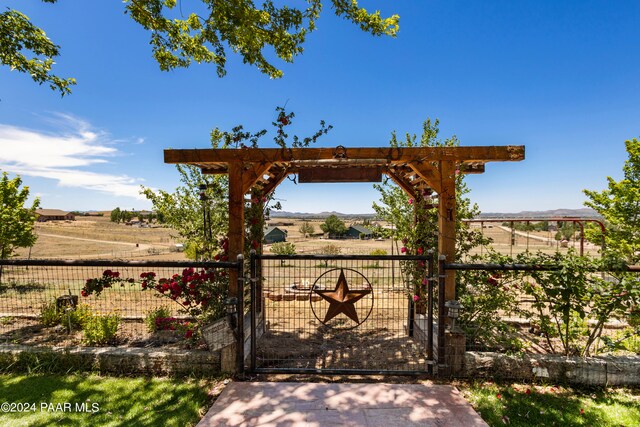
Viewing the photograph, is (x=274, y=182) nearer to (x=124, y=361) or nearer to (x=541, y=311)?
(x=124, y=361)

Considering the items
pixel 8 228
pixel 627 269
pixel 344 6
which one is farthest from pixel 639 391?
pixel 8 228

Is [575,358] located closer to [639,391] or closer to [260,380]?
[639,391]

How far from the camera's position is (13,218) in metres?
8.29

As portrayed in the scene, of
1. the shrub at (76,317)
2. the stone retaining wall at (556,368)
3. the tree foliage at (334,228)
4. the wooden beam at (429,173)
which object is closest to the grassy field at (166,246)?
the stone retaining wall at (556,368)

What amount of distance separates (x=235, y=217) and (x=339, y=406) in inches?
94.9

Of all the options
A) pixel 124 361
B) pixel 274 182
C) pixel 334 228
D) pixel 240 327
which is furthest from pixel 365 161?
pixel 334 228

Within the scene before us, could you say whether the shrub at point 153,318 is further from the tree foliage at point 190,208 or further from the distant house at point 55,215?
the distant house at point 55,215

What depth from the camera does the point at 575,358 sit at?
3467 mm

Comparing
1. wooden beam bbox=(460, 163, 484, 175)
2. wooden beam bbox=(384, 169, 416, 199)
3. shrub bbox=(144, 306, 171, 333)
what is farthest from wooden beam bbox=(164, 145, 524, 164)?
shrub bbox=(144, 306, 171, 333)

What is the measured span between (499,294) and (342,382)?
7.37 feet

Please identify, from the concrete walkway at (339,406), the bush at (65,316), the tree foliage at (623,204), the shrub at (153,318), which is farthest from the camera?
the tree foliage at (623,204)

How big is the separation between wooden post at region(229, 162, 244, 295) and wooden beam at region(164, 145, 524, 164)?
17 cm

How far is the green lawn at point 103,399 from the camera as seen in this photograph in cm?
278

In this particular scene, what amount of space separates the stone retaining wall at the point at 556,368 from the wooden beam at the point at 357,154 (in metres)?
2.32
